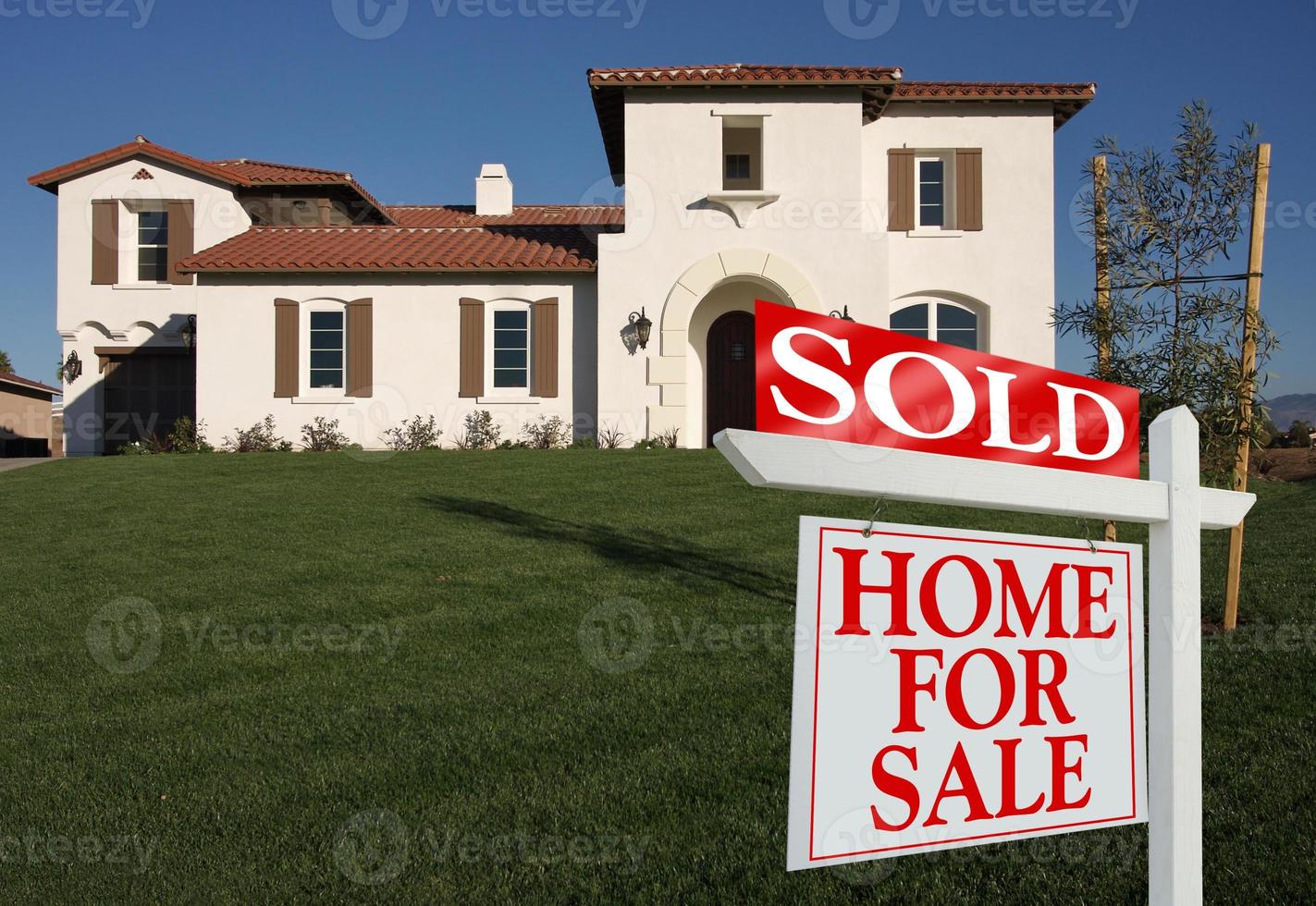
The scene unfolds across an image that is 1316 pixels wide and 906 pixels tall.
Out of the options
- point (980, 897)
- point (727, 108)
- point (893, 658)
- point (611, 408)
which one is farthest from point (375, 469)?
point (893, 658)

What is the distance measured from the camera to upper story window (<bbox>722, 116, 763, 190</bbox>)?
64.4 ft

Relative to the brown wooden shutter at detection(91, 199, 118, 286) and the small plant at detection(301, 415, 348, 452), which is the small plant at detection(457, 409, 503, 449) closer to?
the small plant at detection(301, 415, 348, 452)

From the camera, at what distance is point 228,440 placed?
19328 millimetres

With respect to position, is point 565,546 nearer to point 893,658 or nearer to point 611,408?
point 893,658

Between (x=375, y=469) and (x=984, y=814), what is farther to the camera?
(x=375, y=469)

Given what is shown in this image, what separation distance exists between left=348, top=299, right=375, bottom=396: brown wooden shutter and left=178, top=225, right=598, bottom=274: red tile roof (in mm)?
754

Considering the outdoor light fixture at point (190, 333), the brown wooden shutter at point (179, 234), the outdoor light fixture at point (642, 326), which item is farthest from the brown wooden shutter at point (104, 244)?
the outdoor light fixture at point (642, 326)

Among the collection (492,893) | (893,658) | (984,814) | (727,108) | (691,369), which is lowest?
(492,893)

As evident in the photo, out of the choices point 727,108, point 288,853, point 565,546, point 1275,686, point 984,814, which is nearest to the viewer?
point 984,814

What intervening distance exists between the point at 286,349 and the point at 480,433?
4.03m

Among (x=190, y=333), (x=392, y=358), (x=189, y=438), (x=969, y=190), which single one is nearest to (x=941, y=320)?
(x=969, y=190)

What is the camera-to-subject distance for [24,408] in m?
32.0

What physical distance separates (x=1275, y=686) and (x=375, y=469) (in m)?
12.2

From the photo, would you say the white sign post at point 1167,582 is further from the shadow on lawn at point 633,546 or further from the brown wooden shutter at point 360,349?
the brown wooden shutter at point 360,349
